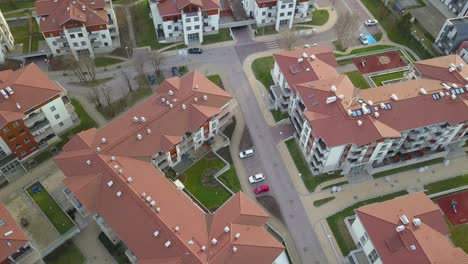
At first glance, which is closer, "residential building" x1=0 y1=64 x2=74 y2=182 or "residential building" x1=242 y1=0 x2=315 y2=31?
"residential building" x1=0 y1=64 x2=74 y2=182

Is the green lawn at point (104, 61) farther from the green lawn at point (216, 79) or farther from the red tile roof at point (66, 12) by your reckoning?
the green lawn at point (216, 79)

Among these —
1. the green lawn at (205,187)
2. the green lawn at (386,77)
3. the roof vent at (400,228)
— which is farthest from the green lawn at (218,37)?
the roof vent at (400,228)

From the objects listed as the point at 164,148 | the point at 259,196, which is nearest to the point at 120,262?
the point at 164,148

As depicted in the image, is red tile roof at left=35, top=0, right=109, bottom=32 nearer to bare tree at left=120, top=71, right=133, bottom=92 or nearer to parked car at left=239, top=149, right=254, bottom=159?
bare tree at left=120, top=71, right=133, bottom=92

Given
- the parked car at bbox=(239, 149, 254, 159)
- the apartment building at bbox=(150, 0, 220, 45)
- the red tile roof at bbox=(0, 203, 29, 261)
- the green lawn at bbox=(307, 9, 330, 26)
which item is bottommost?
the parked car at bbox=(239, 149, 254, 159)

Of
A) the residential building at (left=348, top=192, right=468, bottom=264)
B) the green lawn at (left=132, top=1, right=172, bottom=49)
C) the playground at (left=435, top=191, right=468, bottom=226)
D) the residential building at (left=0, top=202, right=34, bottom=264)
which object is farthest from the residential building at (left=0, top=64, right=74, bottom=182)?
the playground at (left=435, top=191, right=468, bottom=226)
